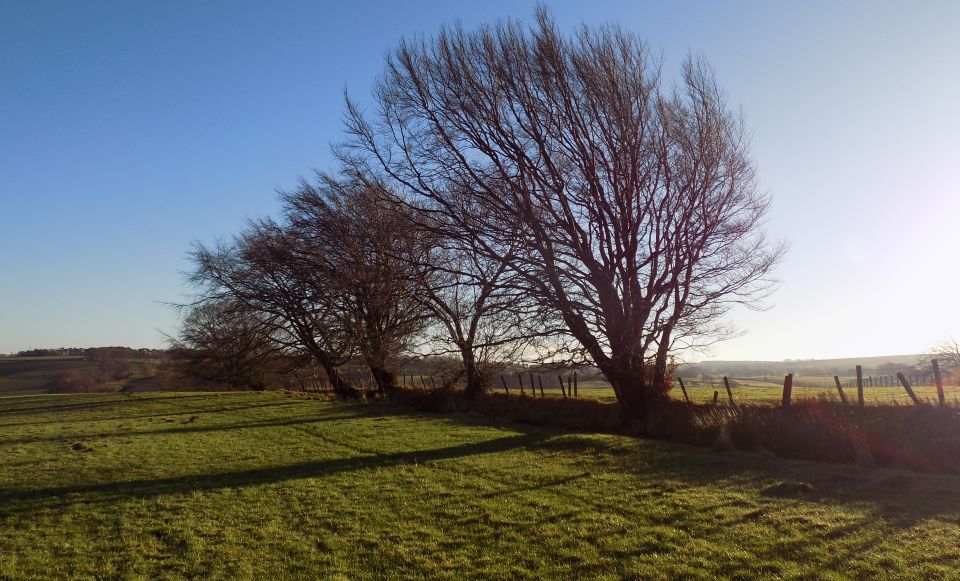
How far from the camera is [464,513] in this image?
7.68 m

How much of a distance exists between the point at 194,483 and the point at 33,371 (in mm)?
70805

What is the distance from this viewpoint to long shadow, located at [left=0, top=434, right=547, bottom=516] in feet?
29.9

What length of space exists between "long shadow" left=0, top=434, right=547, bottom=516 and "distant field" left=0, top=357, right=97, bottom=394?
53.6 meters

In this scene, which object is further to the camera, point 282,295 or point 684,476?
point 282,295

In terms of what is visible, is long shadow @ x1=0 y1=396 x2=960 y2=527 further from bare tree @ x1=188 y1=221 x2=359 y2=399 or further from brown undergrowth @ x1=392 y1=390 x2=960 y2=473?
bare tree @ x1=188 y1=221 x2=359 y2=399

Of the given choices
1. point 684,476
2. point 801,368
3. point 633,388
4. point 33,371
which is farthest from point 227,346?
point 801,368

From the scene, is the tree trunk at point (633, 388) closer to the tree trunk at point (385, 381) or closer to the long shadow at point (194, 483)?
the long shadow at point (194, 483)

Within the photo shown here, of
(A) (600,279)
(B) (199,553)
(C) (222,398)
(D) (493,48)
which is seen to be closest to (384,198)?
(D) (493,48)

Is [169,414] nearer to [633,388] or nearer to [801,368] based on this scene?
[633,388]

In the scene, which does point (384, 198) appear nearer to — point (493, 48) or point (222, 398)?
point (493, 48)

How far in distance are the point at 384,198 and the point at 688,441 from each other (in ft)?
30.4

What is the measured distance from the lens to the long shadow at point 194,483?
29.9 feet

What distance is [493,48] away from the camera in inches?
614

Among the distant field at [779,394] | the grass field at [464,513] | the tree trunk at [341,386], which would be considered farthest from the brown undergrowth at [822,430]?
the tree trunk at [341,386]
